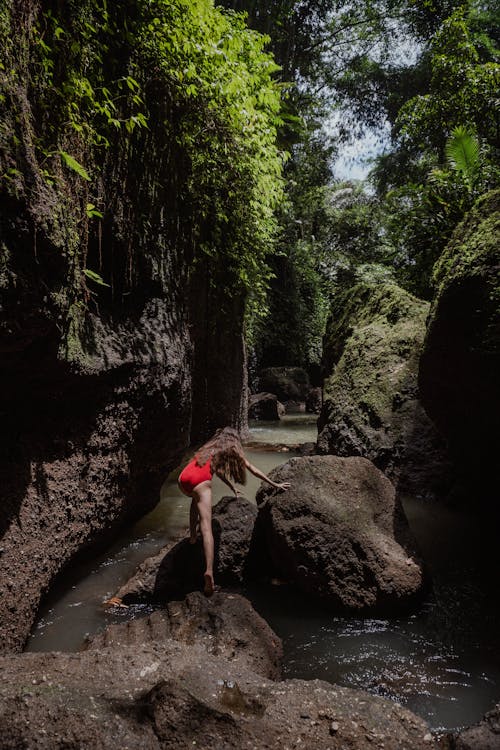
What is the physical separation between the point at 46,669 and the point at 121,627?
937 mm

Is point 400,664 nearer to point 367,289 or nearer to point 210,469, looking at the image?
point 210,469

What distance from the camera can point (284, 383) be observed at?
1803cm

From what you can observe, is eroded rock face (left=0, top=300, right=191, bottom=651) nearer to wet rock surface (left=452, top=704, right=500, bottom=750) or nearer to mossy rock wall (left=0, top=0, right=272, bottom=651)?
mossy rock wall (left=0, top=0, right=272, bottom=651)

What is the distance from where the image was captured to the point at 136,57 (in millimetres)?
3920

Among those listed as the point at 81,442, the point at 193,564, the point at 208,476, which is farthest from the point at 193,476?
the point at 81,442

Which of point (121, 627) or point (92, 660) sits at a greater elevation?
point (92, 660)

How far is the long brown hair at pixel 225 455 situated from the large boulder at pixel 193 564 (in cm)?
43

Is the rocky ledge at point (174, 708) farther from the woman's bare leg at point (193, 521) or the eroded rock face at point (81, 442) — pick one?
the woman's bare leg at point (193, 521)

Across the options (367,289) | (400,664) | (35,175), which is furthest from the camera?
(367,289)

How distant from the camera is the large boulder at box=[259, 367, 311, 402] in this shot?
17891 mm

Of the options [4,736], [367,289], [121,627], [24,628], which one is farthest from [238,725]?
[367,289]

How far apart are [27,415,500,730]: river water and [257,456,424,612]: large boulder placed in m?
0.18

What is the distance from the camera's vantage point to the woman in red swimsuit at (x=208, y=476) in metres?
3.66

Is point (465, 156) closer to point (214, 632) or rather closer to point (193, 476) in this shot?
point (193, 476)
